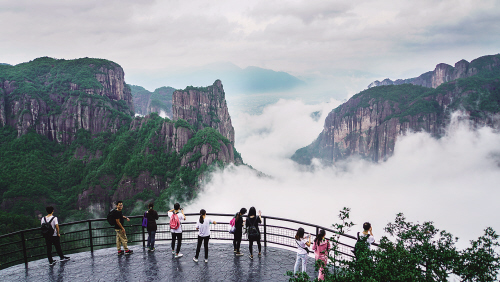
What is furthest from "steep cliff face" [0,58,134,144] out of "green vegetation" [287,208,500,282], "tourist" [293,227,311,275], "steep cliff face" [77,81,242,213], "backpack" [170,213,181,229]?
"green vegetation" [287,208,500,282]

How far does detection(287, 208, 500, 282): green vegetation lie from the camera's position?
6.97 m

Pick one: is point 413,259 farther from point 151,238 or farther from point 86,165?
point 86,165

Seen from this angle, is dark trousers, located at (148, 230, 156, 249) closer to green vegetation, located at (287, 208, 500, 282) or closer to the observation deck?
the observation deck

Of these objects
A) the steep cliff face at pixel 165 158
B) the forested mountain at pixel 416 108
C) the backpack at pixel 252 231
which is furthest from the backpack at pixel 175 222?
the forested mountain at pixel 416 108

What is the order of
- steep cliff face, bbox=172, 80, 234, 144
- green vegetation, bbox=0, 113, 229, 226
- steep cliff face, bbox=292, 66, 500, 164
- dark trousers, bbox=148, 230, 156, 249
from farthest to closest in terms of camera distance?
1. steep cliff face, bbox=292, 66, 500, 164
2. steep cliff face, bbox=172, 80, 234, 144
3. green vegetation, bbox=0, 113, 229, 226
4. dark trousers, bbox=148, 230, 156, 249

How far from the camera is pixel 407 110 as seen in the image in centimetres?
16262

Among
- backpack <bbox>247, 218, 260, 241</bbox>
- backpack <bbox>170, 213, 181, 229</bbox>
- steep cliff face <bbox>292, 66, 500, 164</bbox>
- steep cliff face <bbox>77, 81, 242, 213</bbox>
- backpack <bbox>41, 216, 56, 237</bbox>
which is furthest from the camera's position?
steep cliff face <bbox>292, 66, 500, 164</bbox>

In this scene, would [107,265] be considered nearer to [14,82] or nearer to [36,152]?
[36,152]

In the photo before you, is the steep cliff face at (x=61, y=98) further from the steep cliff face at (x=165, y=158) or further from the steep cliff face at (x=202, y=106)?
the steep cliff face at (x=202, y=106)

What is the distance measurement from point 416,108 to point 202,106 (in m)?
108

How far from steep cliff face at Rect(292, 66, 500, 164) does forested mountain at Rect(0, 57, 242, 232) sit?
315 feet

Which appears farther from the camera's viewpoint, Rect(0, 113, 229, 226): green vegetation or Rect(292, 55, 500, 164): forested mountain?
Rect(292, 55, 500, 164): forested mountain

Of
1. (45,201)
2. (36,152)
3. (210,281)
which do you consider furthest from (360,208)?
(210,281)

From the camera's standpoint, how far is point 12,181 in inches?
3484
